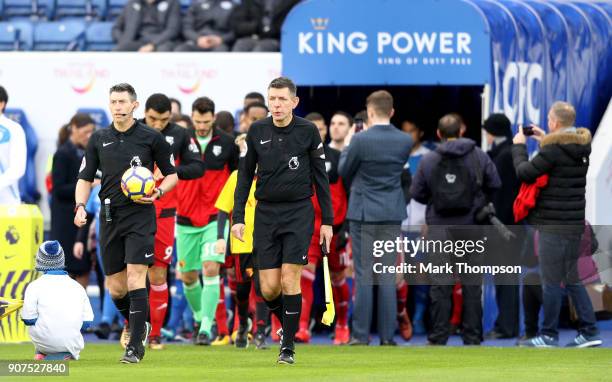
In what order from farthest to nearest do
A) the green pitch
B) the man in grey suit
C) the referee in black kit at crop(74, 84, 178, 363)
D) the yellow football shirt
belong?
the man in grey suit, the yellow football shirt, the referee in black kit at crop(74, 84, 178, 363), the green pitch

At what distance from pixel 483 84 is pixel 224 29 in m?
5.92

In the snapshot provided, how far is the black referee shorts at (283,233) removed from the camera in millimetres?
11945

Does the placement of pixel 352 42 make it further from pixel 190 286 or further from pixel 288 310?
pixel 288 310

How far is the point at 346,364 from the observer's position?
12.5 metres

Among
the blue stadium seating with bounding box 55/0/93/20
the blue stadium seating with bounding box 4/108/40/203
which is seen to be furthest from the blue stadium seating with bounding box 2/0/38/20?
the blue stadium seating with bounding box 4/108/40/203

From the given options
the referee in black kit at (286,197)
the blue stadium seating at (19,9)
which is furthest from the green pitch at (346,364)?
the blue stadium seating at (19,9)

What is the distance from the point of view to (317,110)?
1791cm

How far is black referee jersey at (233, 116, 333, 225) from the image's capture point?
11984mm

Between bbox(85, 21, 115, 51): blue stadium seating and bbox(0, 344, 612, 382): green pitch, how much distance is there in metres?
7.77

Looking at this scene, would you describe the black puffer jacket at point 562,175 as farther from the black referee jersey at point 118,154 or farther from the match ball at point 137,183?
the match ball at point 137,183

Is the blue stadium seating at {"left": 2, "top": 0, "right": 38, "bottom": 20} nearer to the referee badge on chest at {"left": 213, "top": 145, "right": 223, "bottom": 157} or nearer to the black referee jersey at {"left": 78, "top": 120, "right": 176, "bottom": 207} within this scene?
the referee badge on chest at {"left": 213, "top": 145, "right": 223, "bottom": 157}

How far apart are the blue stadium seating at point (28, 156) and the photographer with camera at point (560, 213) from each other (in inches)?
231

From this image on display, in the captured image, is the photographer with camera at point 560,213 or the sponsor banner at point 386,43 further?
the sponsor banner at point 386,43

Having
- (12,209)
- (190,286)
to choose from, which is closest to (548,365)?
(190,286)
